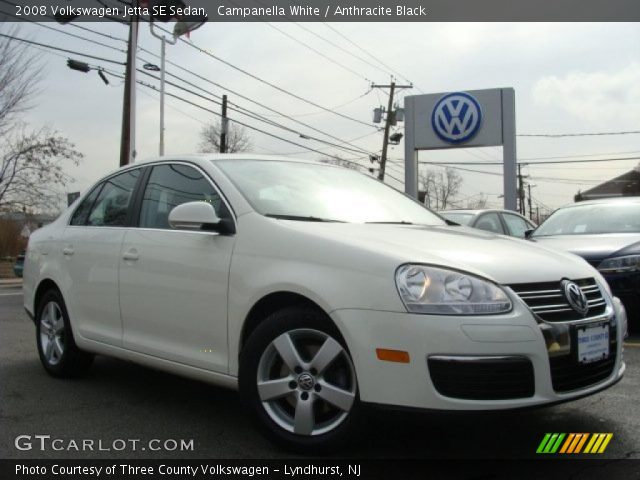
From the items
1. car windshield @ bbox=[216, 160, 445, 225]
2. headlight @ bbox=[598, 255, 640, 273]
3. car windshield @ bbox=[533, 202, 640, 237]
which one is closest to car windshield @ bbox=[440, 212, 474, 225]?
car windshield @ bbox=[533, 202, 640, 237]

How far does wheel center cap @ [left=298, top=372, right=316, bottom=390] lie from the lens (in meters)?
2.91

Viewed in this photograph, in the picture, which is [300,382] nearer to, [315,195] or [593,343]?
[315,195]

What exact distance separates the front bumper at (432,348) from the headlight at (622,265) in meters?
3.93

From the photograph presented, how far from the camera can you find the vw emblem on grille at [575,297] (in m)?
2.89

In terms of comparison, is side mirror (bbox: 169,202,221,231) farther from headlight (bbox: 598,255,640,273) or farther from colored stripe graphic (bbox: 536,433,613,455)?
headlight (bbox: 598,255,640,273)

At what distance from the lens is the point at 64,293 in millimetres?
4637

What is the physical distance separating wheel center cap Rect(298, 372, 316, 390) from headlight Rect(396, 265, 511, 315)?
23.6 inches

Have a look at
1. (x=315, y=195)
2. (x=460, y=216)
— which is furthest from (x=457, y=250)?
(x=460, y=216)

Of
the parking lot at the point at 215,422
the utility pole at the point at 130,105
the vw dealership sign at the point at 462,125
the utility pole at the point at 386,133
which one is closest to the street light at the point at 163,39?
the utility pole at the point at 130,105

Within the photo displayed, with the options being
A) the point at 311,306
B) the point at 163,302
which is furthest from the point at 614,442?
the point at 163,302

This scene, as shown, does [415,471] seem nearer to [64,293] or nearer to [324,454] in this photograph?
[324,454]

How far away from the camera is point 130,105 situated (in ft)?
62.8

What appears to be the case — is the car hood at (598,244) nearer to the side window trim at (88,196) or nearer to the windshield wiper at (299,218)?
the windshield wiper at (299,218)

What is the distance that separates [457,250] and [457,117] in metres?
13.5
